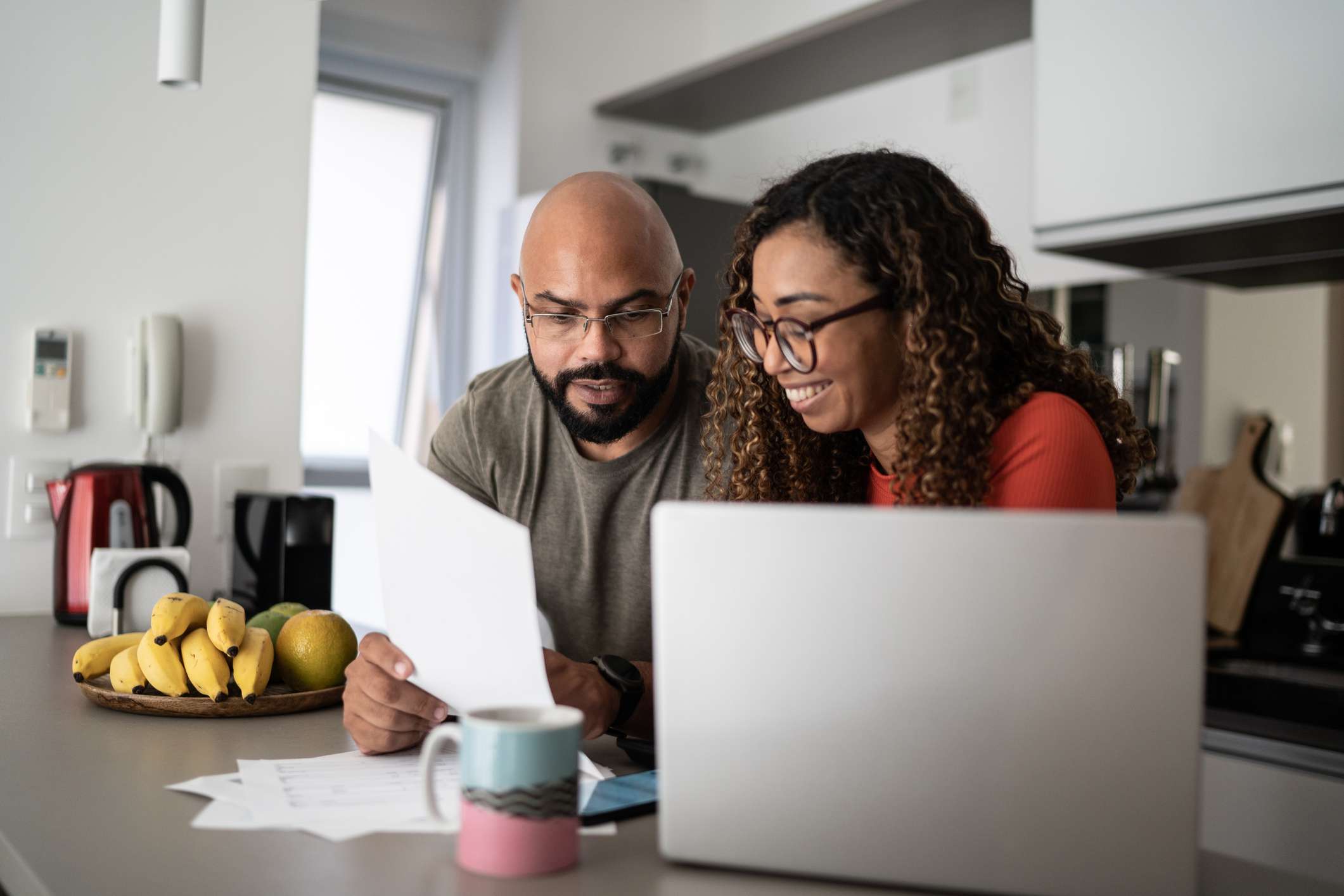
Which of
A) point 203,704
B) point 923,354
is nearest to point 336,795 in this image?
point 203,704

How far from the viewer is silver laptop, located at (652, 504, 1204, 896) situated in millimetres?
658

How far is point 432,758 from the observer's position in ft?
2.54

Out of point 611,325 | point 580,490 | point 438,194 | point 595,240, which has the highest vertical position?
point 438,194

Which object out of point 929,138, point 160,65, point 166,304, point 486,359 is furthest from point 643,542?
point 486,359

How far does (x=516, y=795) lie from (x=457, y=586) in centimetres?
16

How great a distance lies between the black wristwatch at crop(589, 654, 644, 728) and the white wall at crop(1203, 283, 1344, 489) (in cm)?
178

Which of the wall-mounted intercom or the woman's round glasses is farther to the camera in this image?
the wall-mounted intercom

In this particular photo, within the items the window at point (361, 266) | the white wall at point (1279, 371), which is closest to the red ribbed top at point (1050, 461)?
the white wall at point (1279, 371)

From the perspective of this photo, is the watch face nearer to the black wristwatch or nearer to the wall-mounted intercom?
the black wristwatch

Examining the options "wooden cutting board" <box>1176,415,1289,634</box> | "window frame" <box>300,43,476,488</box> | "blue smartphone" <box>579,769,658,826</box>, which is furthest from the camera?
"window frame" <box>300,43,476,488</box>

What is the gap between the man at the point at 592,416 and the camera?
155cm

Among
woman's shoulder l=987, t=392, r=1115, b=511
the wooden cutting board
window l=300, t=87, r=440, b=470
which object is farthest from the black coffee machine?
window l=300, t=87, r=440, b=470

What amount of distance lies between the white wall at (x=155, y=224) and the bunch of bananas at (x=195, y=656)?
929 millimetres

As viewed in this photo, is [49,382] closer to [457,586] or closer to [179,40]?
[179,40]
